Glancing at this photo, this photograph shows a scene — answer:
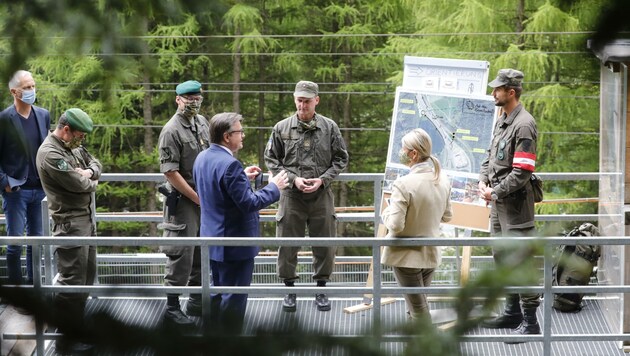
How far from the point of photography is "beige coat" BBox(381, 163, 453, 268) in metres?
6.45

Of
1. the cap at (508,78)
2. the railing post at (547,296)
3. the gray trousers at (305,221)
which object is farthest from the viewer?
the gray trousers at (305,221)

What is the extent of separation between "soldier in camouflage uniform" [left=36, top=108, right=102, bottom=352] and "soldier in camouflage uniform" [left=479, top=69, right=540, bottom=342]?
9.27ft

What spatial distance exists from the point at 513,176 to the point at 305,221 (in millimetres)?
1758

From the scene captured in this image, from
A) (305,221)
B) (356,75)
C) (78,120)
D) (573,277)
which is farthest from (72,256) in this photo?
(356,75)

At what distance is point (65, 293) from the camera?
6.97 m

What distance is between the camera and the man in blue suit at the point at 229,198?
6.58 m

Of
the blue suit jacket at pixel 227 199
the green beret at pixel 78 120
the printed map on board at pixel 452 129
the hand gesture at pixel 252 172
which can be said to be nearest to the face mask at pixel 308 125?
the hand gesture at pixel 252 172

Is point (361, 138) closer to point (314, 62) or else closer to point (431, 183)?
point (314, 62)

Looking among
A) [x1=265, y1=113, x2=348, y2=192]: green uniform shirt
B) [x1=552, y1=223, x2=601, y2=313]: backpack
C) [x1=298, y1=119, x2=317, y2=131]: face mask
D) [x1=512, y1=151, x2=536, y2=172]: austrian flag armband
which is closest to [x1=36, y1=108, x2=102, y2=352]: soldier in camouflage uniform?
[x1=265, y1=113, x2=348, y2=192]: green uniform shirt

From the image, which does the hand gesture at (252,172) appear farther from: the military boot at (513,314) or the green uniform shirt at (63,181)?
the military boot at (513,314)

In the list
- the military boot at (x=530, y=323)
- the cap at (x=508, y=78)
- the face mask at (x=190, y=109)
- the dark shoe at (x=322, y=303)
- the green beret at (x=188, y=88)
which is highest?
the cap at (x=508, y=78)

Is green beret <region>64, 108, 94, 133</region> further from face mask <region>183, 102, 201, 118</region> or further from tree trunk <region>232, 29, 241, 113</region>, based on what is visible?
tree trunk <region>232, 29, 241, 113</region>

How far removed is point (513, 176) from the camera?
277 inches

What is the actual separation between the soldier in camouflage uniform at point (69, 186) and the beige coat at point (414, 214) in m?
2.15
